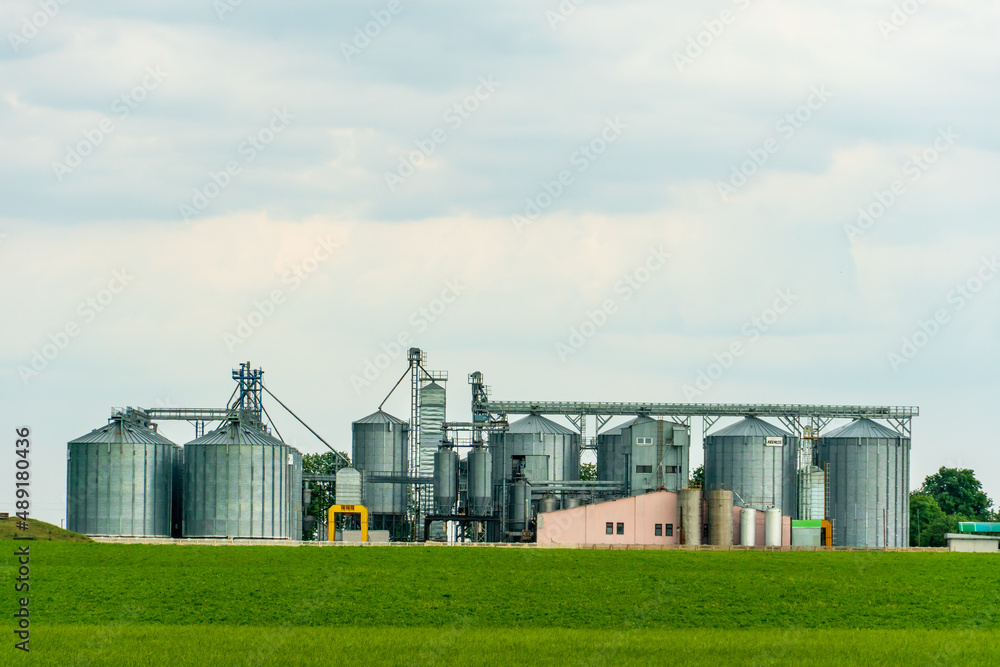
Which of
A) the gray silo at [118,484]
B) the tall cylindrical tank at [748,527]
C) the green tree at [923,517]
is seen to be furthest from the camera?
the green tree at [923,517]

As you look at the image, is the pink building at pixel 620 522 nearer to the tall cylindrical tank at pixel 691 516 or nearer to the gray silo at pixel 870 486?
the tall cylindrical tank at pixel 691 516

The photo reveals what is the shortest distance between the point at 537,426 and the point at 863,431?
2529cm

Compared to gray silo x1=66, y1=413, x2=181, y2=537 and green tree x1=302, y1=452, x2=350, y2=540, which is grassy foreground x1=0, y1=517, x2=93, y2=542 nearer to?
gray silo x1=66, y1=413, x2=181, y2=537

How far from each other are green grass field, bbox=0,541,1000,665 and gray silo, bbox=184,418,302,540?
907 inches

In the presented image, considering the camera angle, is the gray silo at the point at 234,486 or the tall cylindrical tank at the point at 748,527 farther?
the gray silo at the point at 234,486

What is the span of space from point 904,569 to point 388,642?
33.9 metres

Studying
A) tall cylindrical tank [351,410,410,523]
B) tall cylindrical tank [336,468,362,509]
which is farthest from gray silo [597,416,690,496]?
tall cylindrical tank [336,468,362,509]

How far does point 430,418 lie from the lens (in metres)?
119

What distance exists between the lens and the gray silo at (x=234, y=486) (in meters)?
102

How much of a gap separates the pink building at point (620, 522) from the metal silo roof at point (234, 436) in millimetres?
20125

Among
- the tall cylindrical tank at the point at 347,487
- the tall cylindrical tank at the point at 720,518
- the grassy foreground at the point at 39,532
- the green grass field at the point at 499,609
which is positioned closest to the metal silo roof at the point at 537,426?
the tall cylindrical tank at the point at 347,487

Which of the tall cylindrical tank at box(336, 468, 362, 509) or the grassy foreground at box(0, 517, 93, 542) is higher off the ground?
the tall cylindrical tank at box(336, 468, 362, 509)

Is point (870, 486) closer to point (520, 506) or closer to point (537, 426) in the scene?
point (537, 426)

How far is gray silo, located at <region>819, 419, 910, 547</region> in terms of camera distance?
116 meters
